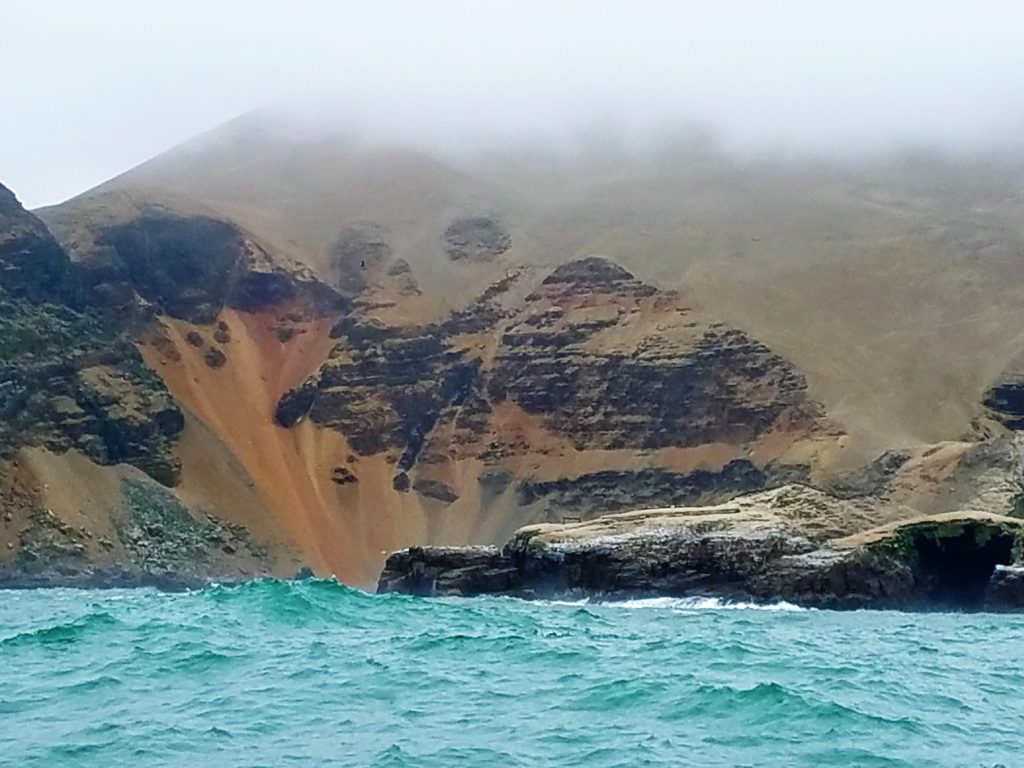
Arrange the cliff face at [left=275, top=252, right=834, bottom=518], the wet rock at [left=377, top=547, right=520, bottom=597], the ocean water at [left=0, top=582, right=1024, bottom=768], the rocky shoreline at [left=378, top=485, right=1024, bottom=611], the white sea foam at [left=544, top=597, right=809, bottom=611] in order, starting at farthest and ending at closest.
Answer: the cliff face at [left=275, top=252, right=834, bottom=518] → the wet rock at [left=377, top=547, right=520, bottom=597] → the rocky shoreline at [left=378, top=485, right=1024, bottom=611] → the white sea foam at [left=544, top=597, right=809, bottom=611] → the ocean water at [left=0, top=582, right=1024, bottom=768]

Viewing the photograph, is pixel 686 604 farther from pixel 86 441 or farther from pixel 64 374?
pixel 64 374

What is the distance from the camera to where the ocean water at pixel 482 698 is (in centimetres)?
2302

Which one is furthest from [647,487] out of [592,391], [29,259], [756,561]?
[756,561]

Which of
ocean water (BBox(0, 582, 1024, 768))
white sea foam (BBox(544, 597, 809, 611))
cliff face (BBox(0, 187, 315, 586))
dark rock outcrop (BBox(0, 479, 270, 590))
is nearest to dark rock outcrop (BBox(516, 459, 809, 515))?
cliff face (BBox(0, 187, 315, 586))

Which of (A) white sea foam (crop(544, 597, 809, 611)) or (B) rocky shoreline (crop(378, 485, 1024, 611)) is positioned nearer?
(A) white sea foam (crop(544, 597, 809, 611))

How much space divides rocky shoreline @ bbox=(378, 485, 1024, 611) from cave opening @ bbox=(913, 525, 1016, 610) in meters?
0.05

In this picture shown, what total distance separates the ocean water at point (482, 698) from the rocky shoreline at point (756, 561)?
37251 millimetres

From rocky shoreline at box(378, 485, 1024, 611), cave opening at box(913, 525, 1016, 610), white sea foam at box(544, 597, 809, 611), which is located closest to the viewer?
white sea foam at box(544, 597, 809, 611)

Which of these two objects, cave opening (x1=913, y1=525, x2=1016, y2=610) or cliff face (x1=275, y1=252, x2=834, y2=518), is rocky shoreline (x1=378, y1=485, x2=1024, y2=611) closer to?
cave opening (x1=913, y1=525, x2=1016, y2=610)

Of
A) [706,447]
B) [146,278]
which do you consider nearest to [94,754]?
[706,447]

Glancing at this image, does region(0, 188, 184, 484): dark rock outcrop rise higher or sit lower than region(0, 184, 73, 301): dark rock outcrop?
lower

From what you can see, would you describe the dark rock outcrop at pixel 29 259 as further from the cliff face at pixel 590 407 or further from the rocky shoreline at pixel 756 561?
the rocky shoreline at pixel 756 561

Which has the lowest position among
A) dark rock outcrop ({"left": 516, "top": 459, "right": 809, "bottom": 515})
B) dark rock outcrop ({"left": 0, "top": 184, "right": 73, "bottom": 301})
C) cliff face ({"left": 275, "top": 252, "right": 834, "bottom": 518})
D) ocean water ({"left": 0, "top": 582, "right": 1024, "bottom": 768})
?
ocean water ({"left": 0, "top": 582, "right": 1024, "bottom": 768})

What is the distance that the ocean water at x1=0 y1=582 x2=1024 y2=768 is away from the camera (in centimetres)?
2302
